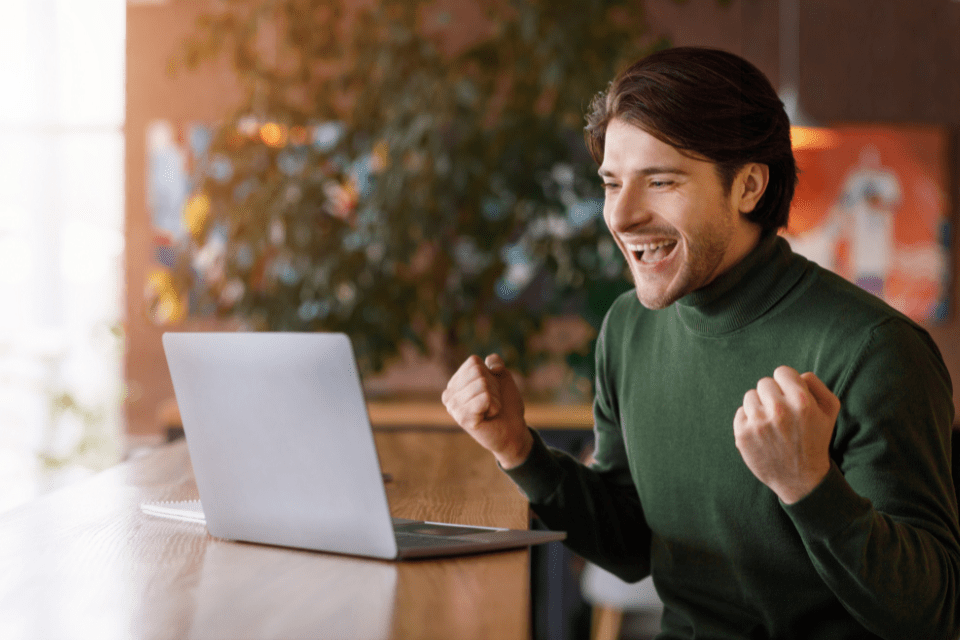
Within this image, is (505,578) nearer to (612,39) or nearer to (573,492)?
(573,492)

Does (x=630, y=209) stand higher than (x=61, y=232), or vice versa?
(x=630, y=209)

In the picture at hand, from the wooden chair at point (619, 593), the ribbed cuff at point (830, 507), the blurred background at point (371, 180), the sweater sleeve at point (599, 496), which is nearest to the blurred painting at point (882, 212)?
the blurred background at point (371, 180)

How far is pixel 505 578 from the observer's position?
0.84 m

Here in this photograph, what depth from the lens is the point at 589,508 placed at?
1.28 m

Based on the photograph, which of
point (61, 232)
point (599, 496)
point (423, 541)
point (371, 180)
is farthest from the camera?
point (61, 232)

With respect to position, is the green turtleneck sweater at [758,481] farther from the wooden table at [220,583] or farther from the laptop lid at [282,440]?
the laptop lid at [282,440]

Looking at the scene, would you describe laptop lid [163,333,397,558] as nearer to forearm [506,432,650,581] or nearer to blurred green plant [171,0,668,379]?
forearm [506,432,650,581]

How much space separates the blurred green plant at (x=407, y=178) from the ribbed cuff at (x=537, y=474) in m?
1.69

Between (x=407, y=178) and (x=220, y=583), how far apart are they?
2086 millimetres

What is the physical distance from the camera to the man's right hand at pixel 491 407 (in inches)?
41.9

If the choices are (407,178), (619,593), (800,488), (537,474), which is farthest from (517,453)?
(407,178)

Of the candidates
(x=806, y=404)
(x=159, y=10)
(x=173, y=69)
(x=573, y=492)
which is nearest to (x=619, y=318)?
(x=573, y=492)

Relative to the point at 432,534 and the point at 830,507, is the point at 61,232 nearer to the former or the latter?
the point at 432,534

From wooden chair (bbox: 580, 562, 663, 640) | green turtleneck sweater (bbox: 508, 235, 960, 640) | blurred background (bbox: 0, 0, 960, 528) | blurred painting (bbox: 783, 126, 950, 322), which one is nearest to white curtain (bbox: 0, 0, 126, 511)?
blurred background (bbox: 0, 0, 960, 528)
